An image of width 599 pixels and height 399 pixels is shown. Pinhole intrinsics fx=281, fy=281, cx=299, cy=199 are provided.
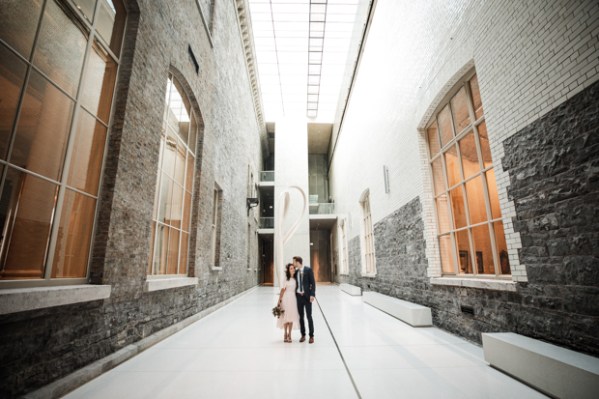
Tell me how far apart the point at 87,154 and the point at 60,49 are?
106 centimetres

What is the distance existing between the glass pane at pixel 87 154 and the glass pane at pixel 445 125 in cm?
561

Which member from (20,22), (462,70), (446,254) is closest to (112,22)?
(20,22)

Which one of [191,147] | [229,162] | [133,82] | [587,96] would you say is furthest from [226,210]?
[587,96]

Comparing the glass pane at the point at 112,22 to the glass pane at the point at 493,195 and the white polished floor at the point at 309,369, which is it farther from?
the glass pane at the point at 493,195

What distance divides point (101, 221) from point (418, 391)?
377cm

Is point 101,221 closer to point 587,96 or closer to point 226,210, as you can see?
point 587,96

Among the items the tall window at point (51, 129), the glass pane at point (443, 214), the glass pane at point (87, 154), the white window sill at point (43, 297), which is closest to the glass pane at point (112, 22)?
the tall window at point (51, 129)

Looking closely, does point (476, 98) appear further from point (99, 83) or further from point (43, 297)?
point (43, 297)

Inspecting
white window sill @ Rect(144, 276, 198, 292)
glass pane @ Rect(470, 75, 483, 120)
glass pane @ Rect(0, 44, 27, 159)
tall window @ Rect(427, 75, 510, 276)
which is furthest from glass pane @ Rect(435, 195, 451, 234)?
glass pane @ Rect(0, 44, 27, 159)

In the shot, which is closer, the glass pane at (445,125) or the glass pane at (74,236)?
the glass pane at (74,236)

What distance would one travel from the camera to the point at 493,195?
4098 millimetres

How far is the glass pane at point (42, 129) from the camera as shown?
→ 7.88 feet

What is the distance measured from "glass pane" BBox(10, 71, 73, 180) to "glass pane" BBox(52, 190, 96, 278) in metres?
0.36

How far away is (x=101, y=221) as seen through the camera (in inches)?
127
